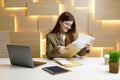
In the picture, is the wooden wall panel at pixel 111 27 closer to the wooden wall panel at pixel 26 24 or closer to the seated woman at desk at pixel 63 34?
the seated woman at desk at pixel 63 34

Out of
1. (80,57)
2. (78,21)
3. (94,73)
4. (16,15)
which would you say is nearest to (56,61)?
(80,57)

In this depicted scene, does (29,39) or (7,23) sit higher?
(7,23)

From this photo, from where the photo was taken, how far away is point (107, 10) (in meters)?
3.54

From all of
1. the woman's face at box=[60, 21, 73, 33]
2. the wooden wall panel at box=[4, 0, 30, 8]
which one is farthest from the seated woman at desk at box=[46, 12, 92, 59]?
the wooden wall panel at box=[4, 0, 30, 8]

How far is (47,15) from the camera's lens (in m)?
3.60

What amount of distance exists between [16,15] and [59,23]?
1.37 meters

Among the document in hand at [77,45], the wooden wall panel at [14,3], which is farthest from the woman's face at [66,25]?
the wooden wall panel at [14,3]

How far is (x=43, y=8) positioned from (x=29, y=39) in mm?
621

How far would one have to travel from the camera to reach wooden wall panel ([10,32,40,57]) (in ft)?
11.9

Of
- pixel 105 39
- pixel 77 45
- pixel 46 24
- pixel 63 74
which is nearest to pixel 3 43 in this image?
pixel 46 24

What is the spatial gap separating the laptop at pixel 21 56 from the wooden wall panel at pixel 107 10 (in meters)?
1.93

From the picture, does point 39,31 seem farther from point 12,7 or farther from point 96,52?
point 96,52

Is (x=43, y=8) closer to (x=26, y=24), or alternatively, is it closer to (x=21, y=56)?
(x=26, y=24)

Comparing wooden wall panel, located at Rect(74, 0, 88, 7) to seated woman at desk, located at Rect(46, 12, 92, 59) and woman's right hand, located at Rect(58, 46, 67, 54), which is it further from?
woman's right hand, located at Rect(58, 46, 67, 54)
